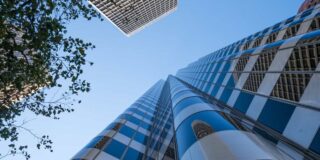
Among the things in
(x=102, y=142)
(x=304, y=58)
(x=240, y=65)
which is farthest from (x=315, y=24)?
(x=102, y=142)

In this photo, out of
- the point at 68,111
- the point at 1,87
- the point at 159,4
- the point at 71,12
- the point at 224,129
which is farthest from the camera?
the point at 159,4

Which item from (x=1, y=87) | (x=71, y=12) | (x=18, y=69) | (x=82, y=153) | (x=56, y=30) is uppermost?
(x=71, y=12)

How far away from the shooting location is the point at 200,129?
980 centimetres

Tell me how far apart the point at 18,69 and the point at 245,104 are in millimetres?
11513

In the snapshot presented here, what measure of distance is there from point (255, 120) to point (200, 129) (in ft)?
14.5

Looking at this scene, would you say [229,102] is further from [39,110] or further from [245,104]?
[39,110]

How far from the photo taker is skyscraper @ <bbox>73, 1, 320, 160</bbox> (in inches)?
321

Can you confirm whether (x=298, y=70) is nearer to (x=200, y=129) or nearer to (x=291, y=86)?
(x=291, y=86)

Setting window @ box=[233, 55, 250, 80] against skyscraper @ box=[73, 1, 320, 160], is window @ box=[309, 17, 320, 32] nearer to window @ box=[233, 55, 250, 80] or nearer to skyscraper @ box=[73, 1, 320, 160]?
skyscraper @ box=[73, 1, 320, 160]

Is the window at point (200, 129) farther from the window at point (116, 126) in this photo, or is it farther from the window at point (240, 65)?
the window at point (240, 65)

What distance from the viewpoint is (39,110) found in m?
13.5

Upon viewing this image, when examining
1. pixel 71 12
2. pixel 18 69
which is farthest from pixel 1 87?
pixel 71 12

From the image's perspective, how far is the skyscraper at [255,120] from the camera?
8.16m

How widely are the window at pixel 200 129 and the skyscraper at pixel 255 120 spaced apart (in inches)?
2.1
